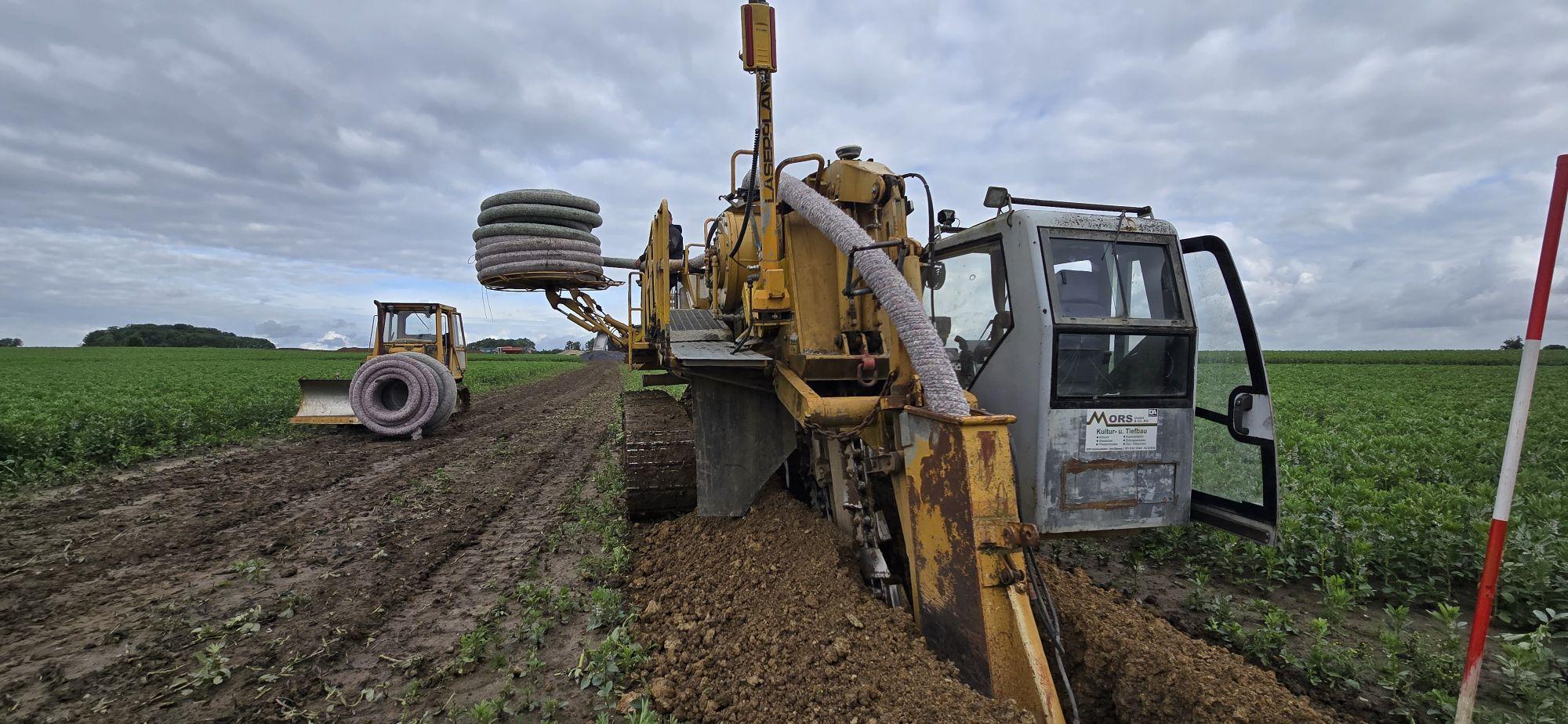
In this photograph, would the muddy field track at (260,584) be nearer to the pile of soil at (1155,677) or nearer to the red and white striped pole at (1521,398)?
the pile of soil at (1155,677)

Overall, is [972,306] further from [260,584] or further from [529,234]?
[529,234]

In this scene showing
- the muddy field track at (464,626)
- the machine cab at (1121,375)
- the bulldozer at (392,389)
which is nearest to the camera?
the muddy field track at (464,626)

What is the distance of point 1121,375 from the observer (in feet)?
13.0

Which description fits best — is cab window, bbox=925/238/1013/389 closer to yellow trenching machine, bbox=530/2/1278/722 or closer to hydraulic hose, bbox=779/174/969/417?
yellow trenching machine, bbox=530/2/1278/722

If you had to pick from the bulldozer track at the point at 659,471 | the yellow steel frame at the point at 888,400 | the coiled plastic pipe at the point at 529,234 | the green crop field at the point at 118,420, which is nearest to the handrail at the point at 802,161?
the yellow steel frame at the point at 888,400

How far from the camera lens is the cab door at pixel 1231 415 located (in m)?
4.02

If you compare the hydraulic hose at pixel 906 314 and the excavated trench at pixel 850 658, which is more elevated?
the hydraulic hose at pixel 906 314

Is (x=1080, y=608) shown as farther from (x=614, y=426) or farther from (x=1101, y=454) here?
(x=614, y=426)

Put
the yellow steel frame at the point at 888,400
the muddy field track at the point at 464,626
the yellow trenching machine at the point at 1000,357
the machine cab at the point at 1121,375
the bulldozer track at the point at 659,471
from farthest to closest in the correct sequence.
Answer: the bulldozer track at the point at 659,471
the machine cab at the point at 1121,375
the yellow trenching machine at the point at 1000,357
the muddy field track at the point at 464,626
the yellow steel frame at the point at 888,400

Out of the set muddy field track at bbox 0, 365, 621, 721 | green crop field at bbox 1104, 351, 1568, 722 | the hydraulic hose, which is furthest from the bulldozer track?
green crop field at bbox 1104, 351, 1568, 722

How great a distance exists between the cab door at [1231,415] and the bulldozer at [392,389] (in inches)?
420

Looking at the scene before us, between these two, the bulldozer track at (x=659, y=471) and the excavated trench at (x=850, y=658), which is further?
the bulldozer track at (x=659, y=471)

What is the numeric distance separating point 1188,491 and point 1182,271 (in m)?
1.28

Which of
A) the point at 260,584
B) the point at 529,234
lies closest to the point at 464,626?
the point at 260,584
